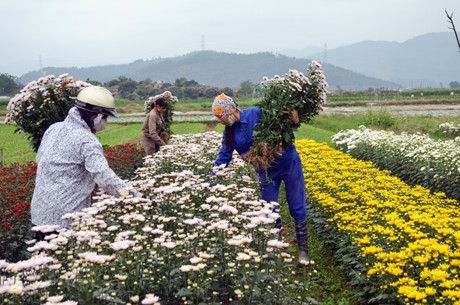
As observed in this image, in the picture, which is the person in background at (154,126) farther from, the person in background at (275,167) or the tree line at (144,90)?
the tree line at (144,90)

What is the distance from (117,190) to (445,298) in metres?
→ 2.59

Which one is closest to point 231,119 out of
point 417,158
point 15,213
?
point 15,213

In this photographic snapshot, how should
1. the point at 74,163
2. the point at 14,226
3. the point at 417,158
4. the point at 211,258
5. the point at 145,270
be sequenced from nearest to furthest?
the point at 145,270, the point at 211,258, the point at 74,163, the point at 14,226, the point at 417,158

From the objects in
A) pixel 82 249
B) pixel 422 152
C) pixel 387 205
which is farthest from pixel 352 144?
pixel 82 249

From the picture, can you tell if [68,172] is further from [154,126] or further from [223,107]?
[154,126]

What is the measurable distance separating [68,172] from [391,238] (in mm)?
2862

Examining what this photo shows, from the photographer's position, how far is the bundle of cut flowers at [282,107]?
5262 millimetres

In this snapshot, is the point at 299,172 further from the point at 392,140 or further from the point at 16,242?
the point at 392,140

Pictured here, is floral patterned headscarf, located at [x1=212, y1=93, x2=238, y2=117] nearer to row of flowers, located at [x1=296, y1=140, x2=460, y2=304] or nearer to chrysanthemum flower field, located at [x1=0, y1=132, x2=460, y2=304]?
chrysanthemum flower field, located at [x1=0, y1=132, x2=460, y2=304]

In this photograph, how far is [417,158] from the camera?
9.65 metres

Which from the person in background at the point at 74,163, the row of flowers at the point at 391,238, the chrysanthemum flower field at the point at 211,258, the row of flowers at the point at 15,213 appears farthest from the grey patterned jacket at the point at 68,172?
the row of flowers at the point at 391,238

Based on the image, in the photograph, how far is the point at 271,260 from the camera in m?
3.87

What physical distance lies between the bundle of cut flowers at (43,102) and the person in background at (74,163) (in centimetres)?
325

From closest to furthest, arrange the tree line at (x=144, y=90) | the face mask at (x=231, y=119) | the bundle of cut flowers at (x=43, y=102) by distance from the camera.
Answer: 1. the face mask at (x=231, y=119)
2. the bundle of cut flowers at (x=43, y=102)
3. the tree line at (x=144, y=90)
